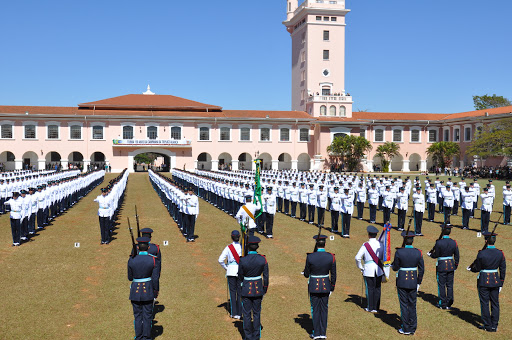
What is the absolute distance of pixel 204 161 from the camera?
176 feet

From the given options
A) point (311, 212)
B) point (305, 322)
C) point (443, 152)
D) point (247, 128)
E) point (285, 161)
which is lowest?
point (305, 322)

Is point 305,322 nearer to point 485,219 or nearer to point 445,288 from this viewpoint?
point 445,288

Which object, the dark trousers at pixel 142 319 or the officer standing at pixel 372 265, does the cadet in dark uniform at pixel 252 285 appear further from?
the officer standing at pixel 372 265

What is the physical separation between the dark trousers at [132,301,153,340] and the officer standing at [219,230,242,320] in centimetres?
132

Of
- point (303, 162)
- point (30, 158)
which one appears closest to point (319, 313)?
point (303, 162)

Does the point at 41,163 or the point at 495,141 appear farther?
the point at 41,163

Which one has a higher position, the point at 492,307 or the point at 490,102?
the point at 490,102

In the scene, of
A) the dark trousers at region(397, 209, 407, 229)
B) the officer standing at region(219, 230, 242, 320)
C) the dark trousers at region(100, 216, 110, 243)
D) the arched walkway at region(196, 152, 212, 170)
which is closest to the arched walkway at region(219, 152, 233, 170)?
the arched walkway at region(196, 152, 212, 170)

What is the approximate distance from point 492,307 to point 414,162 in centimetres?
5341

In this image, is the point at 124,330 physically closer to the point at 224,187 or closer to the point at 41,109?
the point at 224,187

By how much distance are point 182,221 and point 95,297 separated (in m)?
6.10

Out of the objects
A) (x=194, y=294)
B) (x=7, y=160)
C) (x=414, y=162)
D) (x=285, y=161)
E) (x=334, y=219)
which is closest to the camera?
(x=194, y=294)

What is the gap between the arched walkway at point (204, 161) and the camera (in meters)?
52.8

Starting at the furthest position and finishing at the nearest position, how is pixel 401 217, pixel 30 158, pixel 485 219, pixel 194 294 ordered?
pixel 30 158, pixel 401 217, pixel 485 219, pixel 194 294
